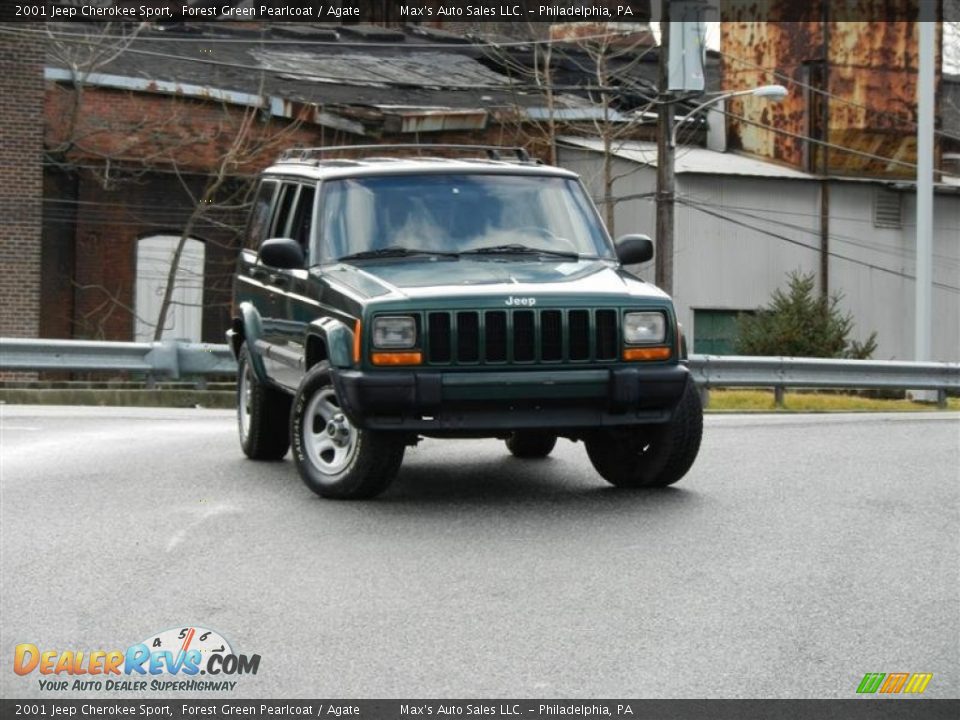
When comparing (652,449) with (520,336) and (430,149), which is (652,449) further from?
(430,149)

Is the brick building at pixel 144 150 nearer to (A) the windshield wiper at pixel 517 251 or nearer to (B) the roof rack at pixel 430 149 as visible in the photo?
(B) the roof rack at pixel 430 149

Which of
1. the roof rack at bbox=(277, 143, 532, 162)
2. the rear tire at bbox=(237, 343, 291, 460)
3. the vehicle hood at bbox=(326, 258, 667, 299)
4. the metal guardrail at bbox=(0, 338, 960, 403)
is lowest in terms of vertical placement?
the metal guardrail at bbox=(0, 338, 960, 403)

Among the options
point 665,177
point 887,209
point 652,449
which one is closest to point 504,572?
point 652,449

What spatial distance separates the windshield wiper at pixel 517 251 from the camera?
1077 cm

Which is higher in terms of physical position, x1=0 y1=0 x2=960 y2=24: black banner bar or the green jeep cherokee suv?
x1=0 y1=0 x2=960 y2=24: black banner bar

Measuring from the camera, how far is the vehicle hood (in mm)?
9781

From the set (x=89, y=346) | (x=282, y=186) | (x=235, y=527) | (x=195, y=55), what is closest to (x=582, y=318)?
(x=235, y=527)

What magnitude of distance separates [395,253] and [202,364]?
36.5 feet

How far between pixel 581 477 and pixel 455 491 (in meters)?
Result: 1.05

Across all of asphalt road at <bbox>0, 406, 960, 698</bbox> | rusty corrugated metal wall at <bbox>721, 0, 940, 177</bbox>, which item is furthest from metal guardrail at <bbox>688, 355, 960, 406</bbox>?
rusty corrugated metal wall at <bbox>721, 0, 940, 177</bbox>

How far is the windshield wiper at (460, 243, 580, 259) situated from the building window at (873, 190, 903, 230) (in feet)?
111

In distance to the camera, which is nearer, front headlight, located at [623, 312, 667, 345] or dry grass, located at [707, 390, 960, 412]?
front headlight, located at [623, 312, 667, 345]

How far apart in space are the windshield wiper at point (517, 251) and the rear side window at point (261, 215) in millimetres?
2200

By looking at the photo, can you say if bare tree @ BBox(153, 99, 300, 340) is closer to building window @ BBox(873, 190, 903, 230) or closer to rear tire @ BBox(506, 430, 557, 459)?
building window @ BBox(873, 190, 903, 230)
